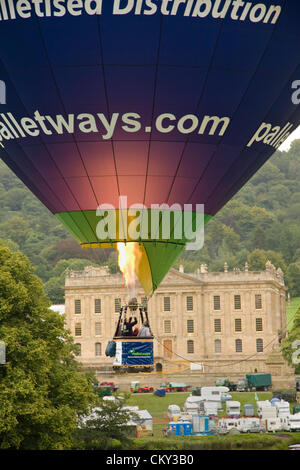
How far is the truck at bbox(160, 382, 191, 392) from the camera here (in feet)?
245

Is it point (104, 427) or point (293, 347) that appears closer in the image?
point (104, 427)

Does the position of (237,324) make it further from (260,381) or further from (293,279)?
(293,279)

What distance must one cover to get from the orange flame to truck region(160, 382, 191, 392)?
2107 inches

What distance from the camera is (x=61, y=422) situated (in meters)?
30.9

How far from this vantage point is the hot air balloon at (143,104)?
18422 mm

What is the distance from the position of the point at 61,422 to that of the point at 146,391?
41779 mm

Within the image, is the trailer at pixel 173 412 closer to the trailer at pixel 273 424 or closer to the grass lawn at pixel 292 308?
the trailer at pixel 273 424

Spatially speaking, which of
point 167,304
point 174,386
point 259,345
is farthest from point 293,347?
point 167,304

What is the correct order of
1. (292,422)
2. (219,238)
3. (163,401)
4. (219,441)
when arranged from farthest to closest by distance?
(219,238)
(163,401)
(292,422)
(219,441)

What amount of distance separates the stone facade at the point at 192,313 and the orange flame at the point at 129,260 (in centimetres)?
7315

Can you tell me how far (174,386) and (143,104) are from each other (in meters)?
56.8

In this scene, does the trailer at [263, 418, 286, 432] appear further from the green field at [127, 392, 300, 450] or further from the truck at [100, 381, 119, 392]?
the truck at [100, 381, 119, 392]

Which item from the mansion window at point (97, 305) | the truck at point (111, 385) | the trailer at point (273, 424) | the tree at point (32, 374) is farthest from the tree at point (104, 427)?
the mansion window at point (97, 305)

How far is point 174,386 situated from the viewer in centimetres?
7481
